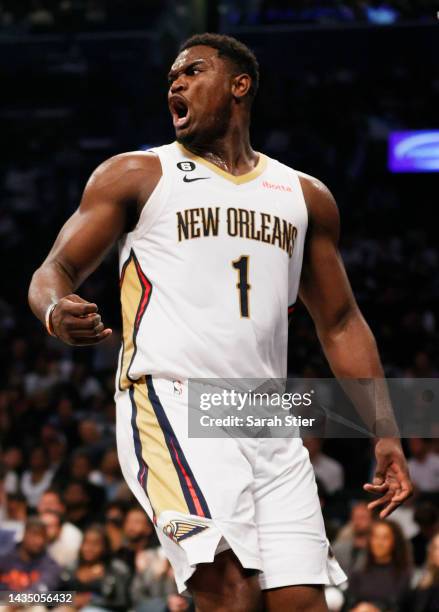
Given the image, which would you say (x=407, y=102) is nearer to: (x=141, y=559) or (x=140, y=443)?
(x=141, y=559)

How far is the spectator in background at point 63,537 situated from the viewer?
6.85 meters

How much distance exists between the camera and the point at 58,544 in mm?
7000

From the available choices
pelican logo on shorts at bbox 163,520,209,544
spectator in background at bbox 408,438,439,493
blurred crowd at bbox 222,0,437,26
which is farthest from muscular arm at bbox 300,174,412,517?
blurred crowd at bbox 222,0,437,26

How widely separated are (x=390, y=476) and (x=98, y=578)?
12.5 ft

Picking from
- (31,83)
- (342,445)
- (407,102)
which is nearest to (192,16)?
(342,445)

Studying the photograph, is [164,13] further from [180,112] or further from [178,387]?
[178,387]

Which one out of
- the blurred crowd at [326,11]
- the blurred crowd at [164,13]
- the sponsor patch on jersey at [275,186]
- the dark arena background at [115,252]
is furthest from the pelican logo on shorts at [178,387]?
the blurred crowd at [326,11]

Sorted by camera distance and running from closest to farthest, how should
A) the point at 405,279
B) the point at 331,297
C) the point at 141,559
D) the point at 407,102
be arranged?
1. the point at 331,297
2. the point at 141,559
3. the point at 405,279
4. the point at 407,102

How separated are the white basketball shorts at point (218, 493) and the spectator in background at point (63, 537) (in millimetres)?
4205

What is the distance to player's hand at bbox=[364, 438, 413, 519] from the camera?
293 centimetres

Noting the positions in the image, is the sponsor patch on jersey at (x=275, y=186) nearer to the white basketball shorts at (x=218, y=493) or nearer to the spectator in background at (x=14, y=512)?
the white basketball shorts at (x=218, y=493)

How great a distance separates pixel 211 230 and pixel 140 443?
0.63 metres

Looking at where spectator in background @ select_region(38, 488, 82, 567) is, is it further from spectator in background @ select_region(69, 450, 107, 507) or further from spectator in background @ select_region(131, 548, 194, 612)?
spectator in background @ select_region(131, 548, 194, 612)

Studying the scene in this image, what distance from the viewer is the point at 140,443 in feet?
9.19
